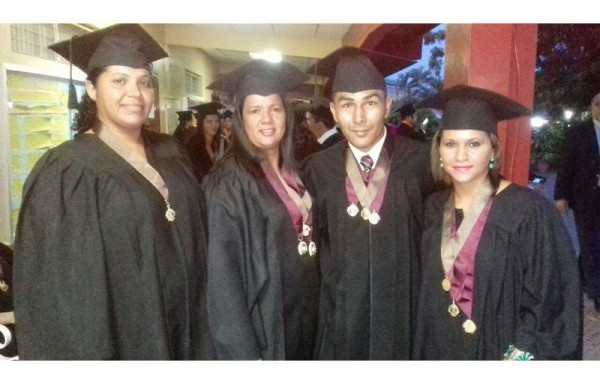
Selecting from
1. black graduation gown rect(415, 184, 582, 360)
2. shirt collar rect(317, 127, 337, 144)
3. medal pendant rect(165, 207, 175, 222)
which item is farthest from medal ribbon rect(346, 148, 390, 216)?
shirt collar rect(317, 127, 337, 144)

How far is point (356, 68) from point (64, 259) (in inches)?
34.6

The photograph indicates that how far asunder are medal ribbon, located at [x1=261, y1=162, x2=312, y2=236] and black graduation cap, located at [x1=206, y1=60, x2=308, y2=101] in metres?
0.20

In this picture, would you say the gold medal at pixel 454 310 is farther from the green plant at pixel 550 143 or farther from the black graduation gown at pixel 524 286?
the green plant at pixel 550 143

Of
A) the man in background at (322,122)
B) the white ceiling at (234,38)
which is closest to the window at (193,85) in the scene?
the white ceiling at (234,38)

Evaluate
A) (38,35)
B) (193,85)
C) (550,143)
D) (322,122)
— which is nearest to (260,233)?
(38,35)

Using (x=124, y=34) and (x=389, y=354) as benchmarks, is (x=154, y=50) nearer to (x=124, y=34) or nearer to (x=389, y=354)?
(x=124, y=34)

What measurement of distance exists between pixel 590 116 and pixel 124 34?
4.67 ft

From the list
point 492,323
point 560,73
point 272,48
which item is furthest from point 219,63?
point 492,323

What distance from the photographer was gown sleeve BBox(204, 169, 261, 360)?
1.13 metres

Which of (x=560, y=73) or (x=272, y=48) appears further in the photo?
(x=272, y=48)

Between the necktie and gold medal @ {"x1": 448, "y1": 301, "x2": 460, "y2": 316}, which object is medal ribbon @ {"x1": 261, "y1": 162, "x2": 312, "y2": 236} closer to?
the necktie

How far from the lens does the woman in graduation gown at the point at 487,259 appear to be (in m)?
1.07

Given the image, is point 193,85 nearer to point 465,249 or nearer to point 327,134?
point 327,134

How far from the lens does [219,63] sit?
77.6 inches
